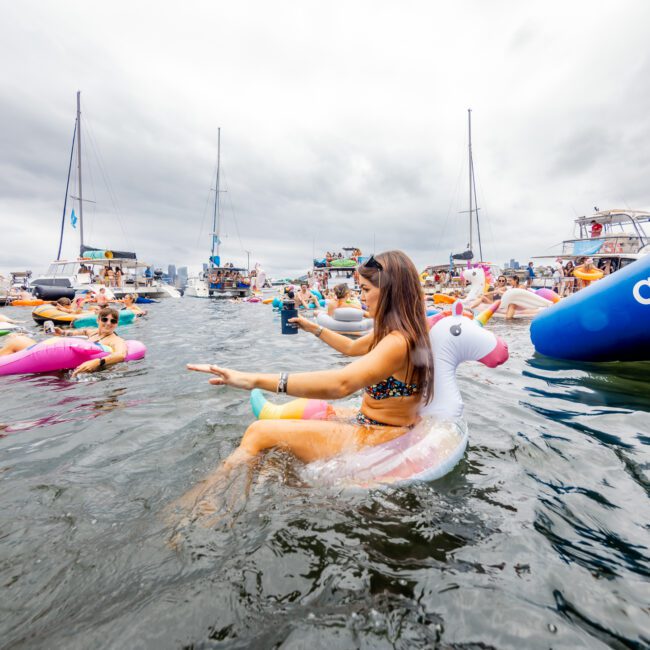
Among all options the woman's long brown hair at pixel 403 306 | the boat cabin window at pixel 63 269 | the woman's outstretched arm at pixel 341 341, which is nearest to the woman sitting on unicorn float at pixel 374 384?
the woman's long brown hair at pixel 403 306

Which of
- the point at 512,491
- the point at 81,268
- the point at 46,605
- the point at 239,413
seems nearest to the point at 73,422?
the point at 239,413

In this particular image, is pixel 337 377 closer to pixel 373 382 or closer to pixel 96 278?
pixel 373 382

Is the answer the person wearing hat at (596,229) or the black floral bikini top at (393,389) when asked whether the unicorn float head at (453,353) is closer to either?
the black floral bikini top at (393,389)

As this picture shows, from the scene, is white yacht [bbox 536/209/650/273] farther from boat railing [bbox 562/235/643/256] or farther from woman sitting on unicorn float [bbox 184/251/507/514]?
woman sitting on unicorn float [bbox 184/251/507/514]

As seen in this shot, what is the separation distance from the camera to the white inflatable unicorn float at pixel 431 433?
245cm

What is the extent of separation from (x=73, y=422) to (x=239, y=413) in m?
1.78

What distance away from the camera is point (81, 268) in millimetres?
25609

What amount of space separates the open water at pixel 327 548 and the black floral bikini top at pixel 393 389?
2.14 feet

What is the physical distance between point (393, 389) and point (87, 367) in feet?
17.9

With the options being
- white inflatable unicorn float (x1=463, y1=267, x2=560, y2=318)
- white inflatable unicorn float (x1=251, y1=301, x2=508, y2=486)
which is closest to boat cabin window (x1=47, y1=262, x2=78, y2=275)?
white inflatable unicorn float (x1=463, y1=267, x2=560, y2=318)

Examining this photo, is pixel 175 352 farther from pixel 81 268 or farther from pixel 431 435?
pixel 81 268

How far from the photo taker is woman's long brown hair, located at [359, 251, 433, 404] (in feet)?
7.91

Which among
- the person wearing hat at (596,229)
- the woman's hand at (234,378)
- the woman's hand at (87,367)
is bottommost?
the woman's hand at (87,367)

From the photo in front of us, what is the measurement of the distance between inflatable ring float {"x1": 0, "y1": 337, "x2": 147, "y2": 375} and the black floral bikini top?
5.56 meters
